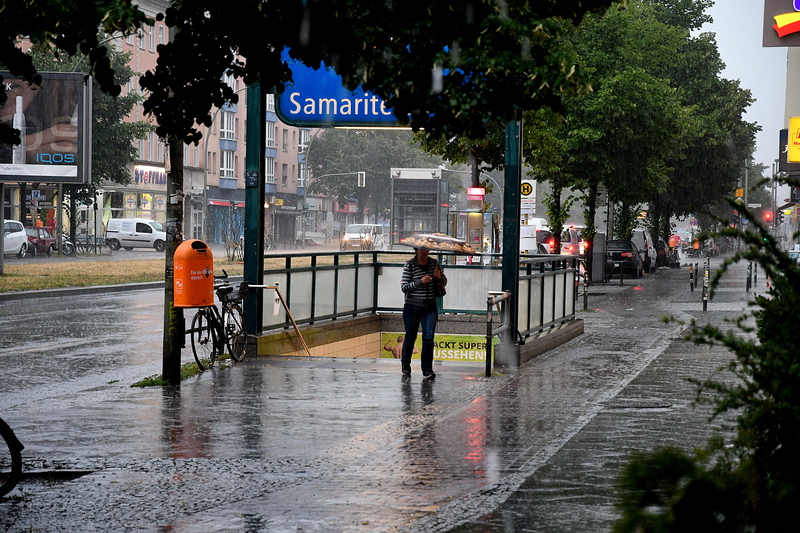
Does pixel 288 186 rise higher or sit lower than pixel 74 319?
higher

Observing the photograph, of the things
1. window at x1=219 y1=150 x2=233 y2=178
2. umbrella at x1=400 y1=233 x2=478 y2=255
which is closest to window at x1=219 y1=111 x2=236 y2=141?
window at x1=219 y1=150 x2=233 y2=178

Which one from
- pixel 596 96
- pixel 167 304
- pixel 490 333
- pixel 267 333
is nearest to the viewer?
pixel 167 304

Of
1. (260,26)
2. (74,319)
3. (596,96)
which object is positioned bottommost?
(74,319)

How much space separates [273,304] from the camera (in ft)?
45.6

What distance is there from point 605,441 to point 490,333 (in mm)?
4073

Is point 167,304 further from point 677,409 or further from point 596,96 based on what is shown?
point 596,96

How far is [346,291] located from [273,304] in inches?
109

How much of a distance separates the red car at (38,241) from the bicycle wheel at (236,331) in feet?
119

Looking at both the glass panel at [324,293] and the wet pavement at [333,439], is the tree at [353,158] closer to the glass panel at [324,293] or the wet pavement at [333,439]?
the glass panel at [324,293]

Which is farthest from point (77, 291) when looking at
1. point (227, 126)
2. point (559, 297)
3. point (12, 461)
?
point (227, 126)

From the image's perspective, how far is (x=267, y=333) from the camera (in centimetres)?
1370

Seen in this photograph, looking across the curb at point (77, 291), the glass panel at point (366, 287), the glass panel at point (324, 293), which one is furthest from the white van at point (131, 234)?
the glass panel at point (324, 293)

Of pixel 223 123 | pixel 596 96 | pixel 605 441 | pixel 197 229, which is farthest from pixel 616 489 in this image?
pixel 223 123

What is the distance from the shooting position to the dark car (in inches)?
1582
